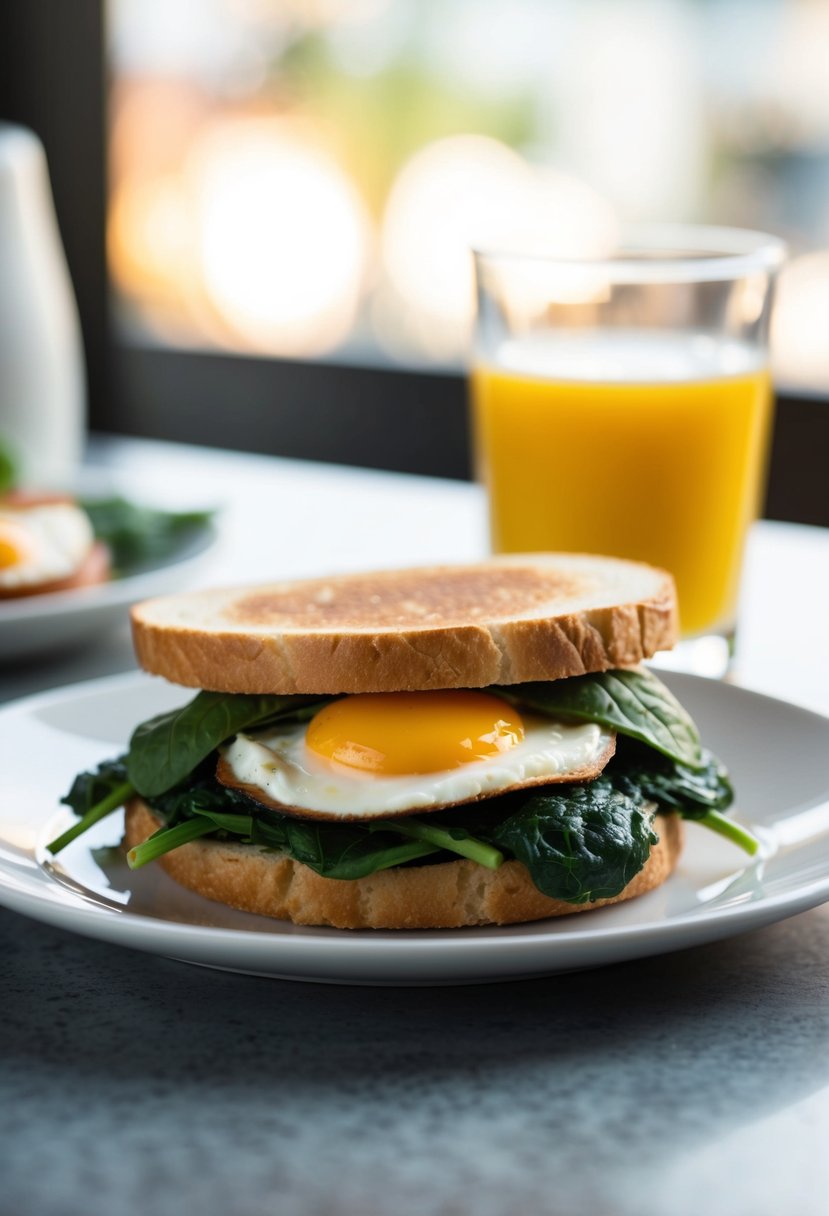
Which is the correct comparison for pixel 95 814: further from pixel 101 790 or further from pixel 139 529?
pixel 139 529

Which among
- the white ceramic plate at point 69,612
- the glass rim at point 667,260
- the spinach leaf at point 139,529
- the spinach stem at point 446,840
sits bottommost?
the spinach leaf at point 139,529

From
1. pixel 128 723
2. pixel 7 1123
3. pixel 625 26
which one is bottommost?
pixel 128 723

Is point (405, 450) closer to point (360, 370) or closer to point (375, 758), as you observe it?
point (360, 370)

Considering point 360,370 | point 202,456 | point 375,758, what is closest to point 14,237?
point 202,456

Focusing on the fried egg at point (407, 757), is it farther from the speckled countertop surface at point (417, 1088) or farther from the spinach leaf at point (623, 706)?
the speckled countertop surface at point (417, 1088)

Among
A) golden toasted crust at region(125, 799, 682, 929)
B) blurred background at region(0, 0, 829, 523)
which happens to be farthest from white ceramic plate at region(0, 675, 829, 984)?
blurred background at region(0, 0, 829, 523)

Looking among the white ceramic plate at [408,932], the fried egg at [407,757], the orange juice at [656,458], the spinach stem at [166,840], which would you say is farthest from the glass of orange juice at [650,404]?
the spinach stem at [166,840]

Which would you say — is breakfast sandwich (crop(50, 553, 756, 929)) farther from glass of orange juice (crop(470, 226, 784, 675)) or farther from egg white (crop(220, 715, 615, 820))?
glass of orange juice (crop(470, 226, 784, 675))
